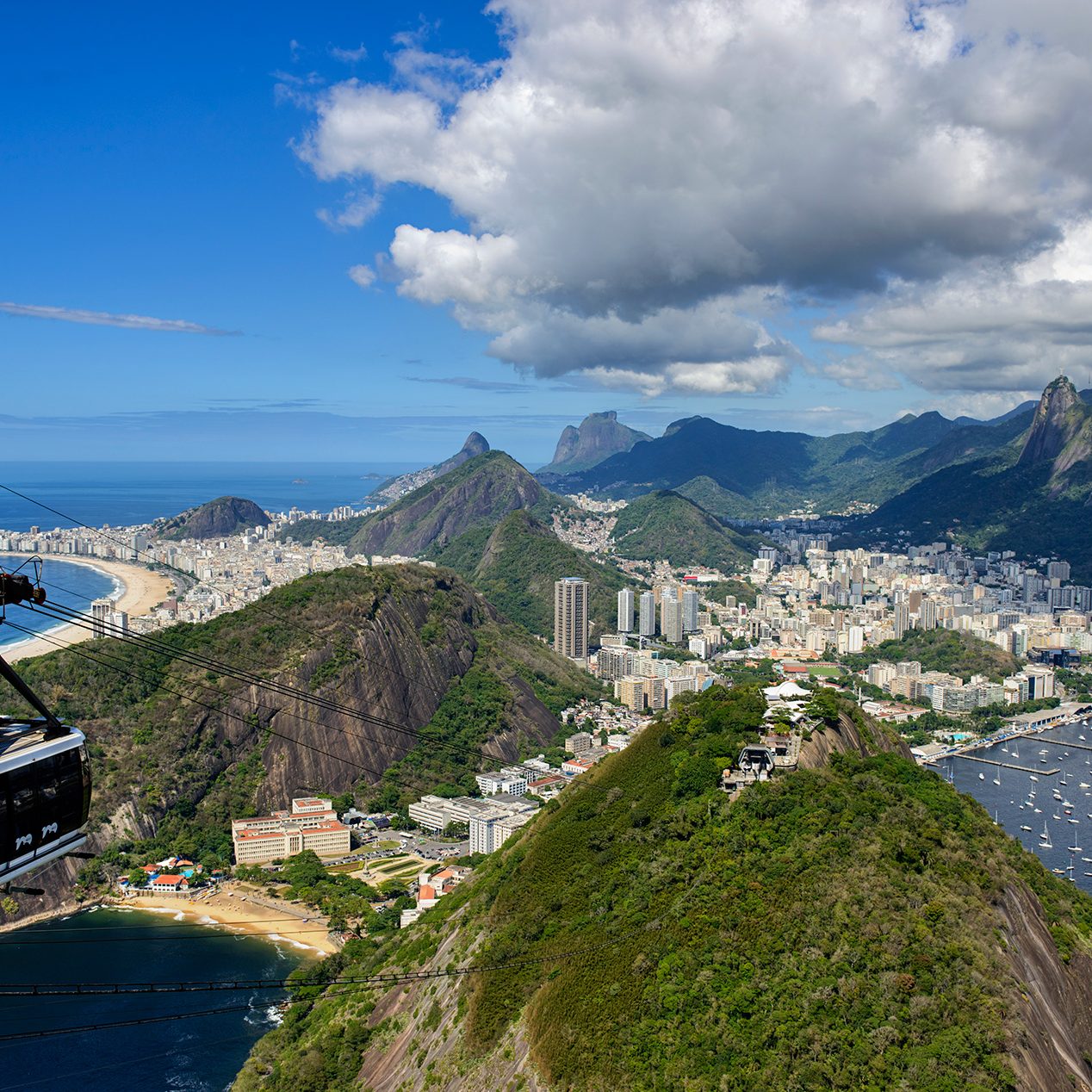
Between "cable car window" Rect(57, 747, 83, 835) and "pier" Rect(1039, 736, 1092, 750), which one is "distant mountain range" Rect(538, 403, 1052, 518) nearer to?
"pier" Rect(1039, 736, 1092, 750)

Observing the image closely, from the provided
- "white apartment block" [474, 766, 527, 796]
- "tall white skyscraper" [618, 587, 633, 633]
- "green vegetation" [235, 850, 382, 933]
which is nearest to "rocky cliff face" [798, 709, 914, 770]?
"green vegetation" [235, 850, 382, 933]

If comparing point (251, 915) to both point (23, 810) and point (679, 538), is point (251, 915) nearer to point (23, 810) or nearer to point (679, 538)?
point (23, 810)

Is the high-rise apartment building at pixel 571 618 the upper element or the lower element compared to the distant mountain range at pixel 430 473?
lower

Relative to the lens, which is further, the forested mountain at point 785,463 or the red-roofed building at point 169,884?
the forested mountain at point 785,463

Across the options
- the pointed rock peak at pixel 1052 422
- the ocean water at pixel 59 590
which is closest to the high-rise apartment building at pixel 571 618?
the ocean water at pixel 59 590

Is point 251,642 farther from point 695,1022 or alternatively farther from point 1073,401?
point 1073,401

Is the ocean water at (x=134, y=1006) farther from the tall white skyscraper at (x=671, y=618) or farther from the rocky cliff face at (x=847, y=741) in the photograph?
the tall white skyscraper at (x=671, y=618)

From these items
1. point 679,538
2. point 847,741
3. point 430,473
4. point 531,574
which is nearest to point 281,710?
point 847,741
